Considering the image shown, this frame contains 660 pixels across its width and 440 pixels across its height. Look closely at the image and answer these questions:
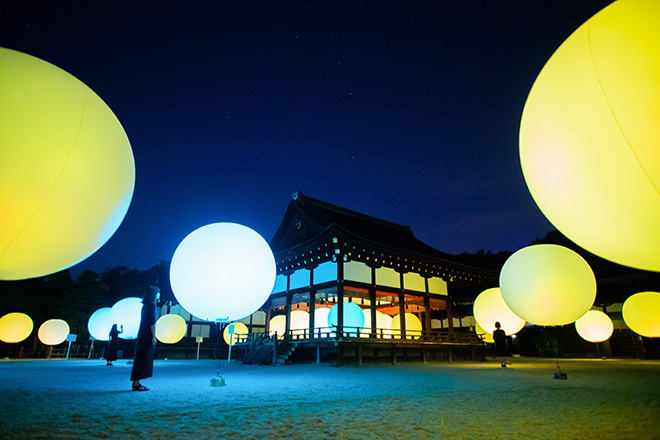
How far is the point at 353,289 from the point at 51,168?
52.9 ft

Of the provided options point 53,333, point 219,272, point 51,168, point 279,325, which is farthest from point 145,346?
point 53,333

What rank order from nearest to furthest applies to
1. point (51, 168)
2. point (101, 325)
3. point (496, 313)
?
point (51, 168)
point (496, 313)
point (101, 325)

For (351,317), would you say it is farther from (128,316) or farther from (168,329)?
(168,329)

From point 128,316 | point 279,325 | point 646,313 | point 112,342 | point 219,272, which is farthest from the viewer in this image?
point 279,325

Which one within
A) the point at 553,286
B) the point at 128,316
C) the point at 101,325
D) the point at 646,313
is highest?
the point at 553,286

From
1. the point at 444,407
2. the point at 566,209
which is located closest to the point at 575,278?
the point at 444,407

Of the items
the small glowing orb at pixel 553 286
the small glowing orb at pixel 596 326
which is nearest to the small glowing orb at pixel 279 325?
the small glowing orb at pixel 553 286

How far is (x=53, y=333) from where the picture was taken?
1916 centimetres

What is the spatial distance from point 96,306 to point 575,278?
29.4m

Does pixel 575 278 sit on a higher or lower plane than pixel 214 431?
higher

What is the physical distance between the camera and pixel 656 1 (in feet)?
5.74

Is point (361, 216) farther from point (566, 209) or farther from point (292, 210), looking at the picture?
point (566, 209)

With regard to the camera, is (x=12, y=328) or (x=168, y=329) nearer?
(x=168, y=329)

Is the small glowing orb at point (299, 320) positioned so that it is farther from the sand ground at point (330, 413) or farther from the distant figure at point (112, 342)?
the sand ground at point (330, 413)
